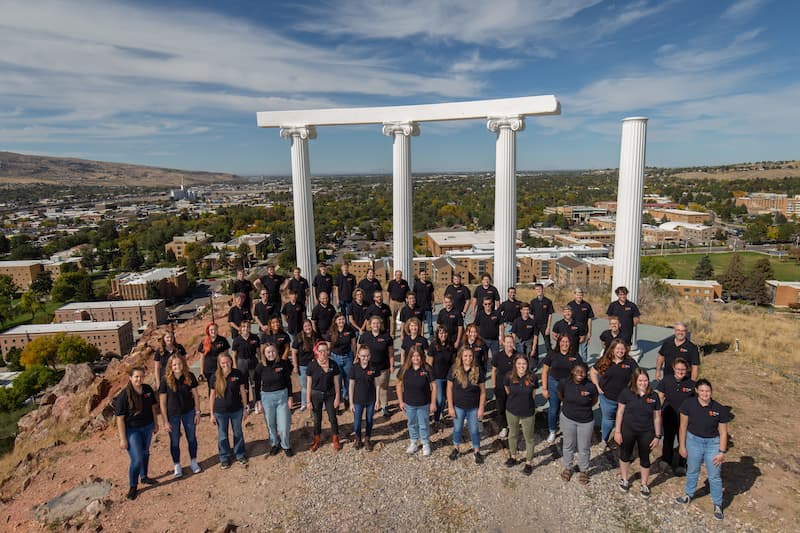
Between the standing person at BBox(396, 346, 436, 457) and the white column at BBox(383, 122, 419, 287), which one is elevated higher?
the white column at BBox(383, 122, 419, 287)

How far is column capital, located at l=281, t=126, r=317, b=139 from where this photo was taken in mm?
12516

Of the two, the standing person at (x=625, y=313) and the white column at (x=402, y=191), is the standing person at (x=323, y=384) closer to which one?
the white column at (x=402, y=191)

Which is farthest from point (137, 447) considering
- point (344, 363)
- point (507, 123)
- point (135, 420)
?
point (507, 123)

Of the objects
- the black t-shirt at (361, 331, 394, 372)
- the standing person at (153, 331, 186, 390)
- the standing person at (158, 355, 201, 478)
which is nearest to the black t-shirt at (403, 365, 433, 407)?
the black t-shirt at (361, 331, 394, 372)

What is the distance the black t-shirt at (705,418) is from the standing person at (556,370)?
58.0 inches

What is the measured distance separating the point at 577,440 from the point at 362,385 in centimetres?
315

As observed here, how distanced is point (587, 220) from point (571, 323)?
12160 centimetres

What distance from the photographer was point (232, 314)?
9.28 metres

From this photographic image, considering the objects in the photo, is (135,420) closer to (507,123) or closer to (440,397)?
(440,397)

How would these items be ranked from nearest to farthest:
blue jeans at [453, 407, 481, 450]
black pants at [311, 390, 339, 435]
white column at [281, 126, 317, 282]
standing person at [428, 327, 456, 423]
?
blue jeans at [453, 407, 481, 450]
black pants at [311, 390, 339, 435]
standing person at [428, 327, 456, 423]
white column at [281, 126, 317, 282]

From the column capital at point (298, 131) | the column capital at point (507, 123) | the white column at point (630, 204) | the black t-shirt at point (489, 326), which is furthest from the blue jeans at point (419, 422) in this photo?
the column capital at point (298, 131)

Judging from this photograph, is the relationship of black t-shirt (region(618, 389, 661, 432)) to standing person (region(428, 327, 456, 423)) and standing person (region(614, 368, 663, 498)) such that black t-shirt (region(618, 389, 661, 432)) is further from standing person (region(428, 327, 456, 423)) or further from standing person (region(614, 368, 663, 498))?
standing person (region(428, 327, 456, 423))

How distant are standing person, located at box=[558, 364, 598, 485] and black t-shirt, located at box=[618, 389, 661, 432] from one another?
42 cm

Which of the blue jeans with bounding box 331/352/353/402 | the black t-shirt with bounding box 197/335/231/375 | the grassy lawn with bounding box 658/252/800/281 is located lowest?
the grassy lawn with bounding box 658/252/800/281
